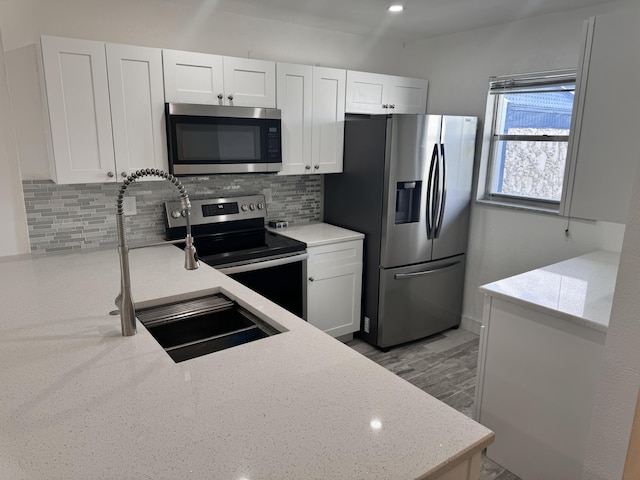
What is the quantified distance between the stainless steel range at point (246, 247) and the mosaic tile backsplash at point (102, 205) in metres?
0.09

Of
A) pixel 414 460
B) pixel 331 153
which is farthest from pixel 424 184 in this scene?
pixel 414 460

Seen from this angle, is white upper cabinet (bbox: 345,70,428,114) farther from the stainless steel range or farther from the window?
the stainless steel range

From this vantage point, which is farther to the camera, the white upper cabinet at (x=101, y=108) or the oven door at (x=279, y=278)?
the oven door at (x=279, y=278)

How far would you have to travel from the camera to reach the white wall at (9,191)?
95.4 inches

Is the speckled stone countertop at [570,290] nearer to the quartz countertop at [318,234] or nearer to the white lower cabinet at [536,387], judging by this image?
the white lower cabinet at [536,387]

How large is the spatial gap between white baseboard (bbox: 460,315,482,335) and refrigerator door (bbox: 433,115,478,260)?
616 millimetres

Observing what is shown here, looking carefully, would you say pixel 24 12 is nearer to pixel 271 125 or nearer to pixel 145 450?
pixel 271 125

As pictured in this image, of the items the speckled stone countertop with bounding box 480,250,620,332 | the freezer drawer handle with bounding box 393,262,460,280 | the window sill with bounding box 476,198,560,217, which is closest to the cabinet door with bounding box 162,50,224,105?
the freezer drawer handle with bounding box 393,262,460,280

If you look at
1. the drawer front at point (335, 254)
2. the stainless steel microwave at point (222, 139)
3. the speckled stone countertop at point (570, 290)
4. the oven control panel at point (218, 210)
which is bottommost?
the drawer front at point (335, 254)

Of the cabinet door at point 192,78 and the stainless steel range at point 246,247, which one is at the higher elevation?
the cabinet door at point 192,78

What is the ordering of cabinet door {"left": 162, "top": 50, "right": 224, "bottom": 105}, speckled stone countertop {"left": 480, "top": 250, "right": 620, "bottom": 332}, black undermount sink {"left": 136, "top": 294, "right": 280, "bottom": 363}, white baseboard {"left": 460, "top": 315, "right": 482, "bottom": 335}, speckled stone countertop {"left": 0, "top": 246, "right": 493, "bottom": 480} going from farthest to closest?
white baseboard {"left": 460, "top": 315, "right": 482, "bottom": 335} < cabinet door {"left": 162, "top": 50, "right": 224, "bottom": 105} < speckled stone countertop {"left": 480, "top": 250, "right": 620, "bottom": 332} < black undermount sink {"left": 136, "top": 294, "right": 280, "bottom": 363} < speckled stone countertop {"left": 0, "top": 246, "right": 493, "bottom": 480}

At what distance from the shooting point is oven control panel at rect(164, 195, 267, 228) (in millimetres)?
2918

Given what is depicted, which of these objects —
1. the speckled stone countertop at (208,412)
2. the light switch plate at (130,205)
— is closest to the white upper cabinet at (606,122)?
the speckled stone countertop at (208,412)

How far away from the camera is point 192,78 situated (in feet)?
8.55
